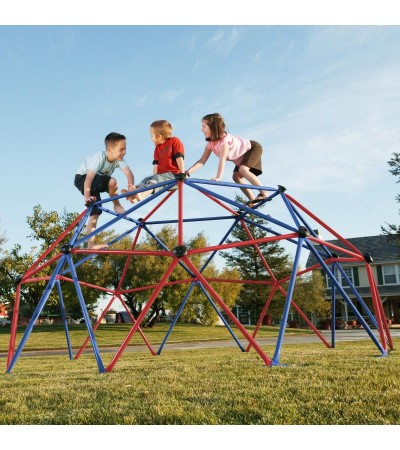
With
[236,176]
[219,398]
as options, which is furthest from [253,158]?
[219,398]

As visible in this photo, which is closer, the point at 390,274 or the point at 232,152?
the point at 232,152

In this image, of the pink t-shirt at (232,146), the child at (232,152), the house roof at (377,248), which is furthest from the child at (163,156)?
the house roof at (377,248)

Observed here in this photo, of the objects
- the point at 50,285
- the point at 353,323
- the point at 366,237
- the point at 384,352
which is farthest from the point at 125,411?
the point at 366,237

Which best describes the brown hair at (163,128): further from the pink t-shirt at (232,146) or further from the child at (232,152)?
the pink t-shirt at (232,146)

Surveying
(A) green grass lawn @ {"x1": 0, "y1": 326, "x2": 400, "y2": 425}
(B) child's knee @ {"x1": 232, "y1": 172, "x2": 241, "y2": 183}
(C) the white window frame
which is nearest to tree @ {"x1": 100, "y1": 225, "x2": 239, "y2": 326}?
(C) the white window frame

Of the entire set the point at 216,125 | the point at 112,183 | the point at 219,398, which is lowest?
the point at 219,398

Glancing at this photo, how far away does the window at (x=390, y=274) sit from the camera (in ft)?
123

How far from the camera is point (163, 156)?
7227mm

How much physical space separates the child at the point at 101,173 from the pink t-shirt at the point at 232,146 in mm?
1400

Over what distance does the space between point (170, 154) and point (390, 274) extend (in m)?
34.4

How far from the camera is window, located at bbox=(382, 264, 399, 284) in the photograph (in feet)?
123

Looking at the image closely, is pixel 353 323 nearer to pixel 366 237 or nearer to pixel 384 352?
pixel 366 237

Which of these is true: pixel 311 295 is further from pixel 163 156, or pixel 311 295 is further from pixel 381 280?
pixel 163 156

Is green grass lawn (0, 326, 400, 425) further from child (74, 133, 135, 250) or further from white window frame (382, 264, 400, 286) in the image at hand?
white window frame (382, 264, 400, 286)
